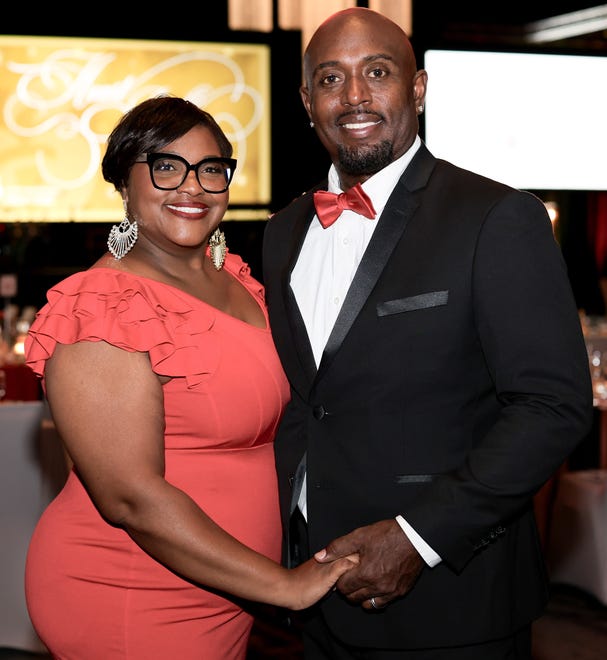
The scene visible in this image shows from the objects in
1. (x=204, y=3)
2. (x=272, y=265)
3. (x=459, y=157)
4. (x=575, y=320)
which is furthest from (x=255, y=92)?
(x=575, y=320)

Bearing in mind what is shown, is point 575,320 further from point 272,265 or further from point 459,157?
point 459,157

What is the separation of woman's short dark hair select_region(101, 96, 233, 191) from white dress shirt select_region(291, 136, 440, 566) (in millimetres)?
345

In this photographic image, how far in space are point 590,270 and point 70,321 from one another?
33.7 ft

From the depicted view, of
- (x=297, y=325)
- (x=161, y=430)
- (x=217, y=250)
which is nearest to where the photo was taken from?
(x=161, y=430)

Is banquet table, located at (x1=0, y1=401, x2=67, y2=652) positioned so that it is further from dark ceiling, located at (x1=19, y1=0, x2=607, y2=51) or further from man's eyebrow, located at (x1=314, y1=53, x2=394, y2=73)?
dark ceiling, located at (x1=19, y1=0, x2=607, y2=51)

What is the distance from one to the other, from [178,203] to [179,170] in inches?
2.9

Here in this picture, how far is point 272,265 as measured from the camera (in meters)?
2.40

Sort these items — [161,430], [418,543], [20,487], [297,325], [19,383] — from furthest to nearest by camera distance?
[19,383], [20,487], [297,325], [161,430], [418,543]

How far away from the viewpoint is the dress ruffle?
202 centimetres

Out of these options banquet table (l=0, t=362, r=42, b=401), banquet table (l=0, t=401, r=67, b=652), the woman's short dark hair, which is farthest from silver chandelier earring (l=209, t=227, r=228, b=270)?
banquet table (l=0, t=362, r=42, b=401)

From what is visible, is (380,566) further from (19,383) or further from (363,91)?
(19,383)

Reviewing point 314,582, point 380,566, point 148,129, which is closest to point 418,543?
point 380,566

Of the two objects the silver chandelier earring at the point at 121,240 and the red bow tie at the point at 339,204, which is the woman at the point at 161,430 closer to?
the silver chandelier earring at the point at 121,240

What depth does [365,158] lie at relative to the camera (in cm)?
225
